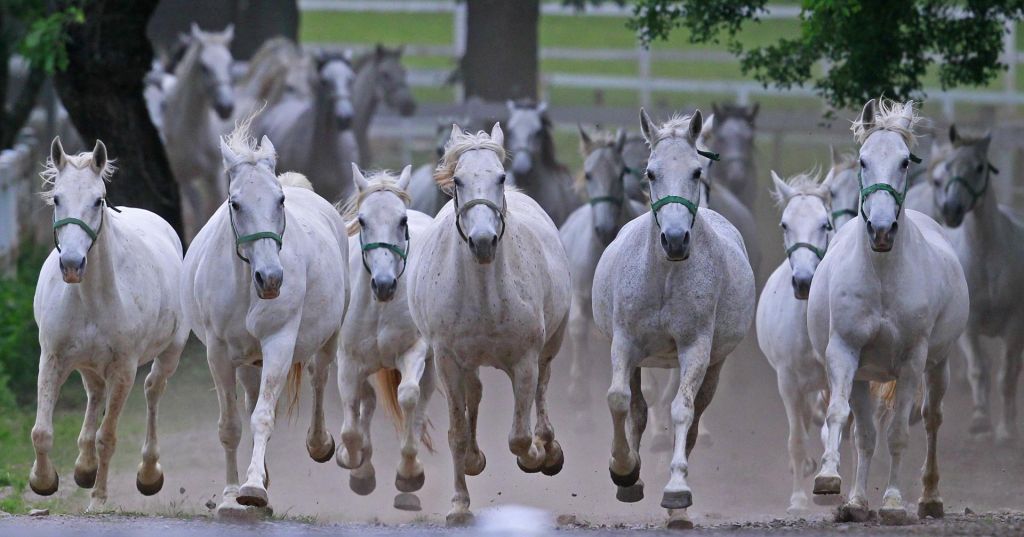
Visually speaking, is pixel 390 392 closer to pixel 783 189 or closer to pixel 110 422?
pixel 110 422

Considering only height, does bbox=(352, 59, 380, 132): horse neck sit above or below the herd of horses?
above

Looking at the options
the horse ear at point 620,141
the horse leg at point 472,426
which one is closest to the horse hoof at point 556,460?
the horse leg at point 472,426

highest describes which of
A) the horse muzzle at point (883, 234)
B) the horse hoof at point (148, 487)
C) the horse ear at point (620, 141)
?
the horse ear at point (620, 141)

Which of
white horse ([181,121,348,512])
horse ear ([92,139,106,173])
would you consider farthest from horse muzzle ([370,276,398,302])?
horse ear ([92,139,106,173])

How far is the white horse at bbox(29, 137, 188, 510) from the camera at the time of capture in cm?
841

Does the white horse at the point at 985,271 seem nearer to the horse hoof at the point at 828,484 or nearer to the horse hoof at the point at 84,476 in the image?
the horse hoof at the point at 828,484

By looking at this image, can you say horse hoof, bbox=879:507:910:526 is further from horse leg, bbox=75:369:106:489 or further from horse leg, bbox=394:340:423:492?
horse leg, bbox=75:369:106:489

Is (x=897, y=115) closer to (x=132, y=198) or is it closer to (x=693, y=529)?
(x=693, y=529)

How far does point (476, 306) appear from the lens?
328 inches

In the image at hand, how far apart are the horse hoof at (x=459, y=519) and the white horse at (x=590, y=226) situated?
4082 millimetres

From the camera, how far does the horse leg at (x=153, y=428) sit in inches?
367

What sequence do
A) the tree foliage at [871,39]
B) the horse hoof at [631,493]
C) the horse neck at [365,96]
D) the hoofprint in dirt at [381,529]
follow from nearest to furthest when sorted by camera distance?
the hoofprint in dirt at [381,529] → the horse hoof at [631,493] → the tree foliage at [871,39] → the horse neck at [365,96]

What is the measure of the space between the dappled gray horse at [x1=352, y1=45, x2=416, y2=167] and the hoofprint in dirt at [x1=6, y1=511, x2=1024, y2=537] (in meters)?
10.2

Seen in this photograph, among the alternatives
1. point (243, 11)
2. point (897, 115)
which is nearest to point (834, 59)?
point (897, 115)
